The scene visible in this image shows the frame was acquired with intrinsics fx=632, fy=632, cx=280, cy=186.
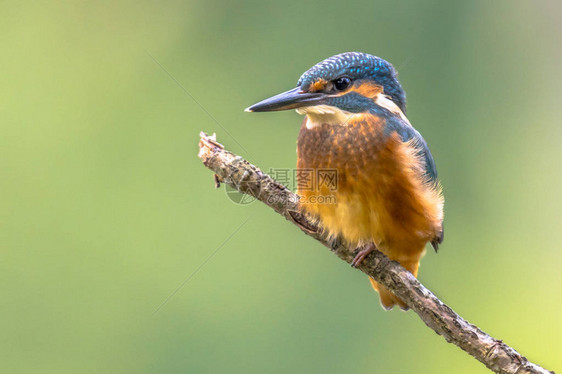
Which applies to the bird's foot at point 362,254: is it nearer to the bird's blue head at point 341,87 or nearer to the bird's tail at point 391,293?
the bird's tail at point 391,293

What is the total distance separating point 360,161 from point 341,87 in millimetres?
309

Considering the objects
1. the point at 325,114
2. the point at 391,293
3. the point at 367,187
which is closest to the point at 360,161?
the point at 367,187

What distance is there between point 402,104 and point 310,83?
46 cm

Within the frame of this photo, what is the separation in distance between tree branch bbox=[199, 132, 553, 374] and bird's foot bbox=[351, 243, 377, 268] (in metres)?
0.02

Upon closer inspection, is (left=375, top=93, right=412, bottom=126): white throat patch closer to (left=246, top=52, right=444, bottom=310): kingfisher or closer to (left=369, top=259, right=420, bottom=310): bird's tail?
(left=246, top=52, right=444, bottom=310): kingfisher

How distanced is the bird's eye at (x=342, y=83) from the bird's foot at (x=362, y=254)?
595 mm

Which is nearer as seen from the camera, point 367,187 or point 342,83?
point 367,187

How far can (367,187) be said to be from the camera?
7.40 ft

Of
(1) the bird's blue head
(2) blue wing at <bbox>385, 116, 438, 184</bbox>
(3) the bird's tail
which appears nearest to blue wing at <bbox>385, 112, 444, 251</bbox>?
(2) blue wing at <bbox>385, 116, 438, 184</bbox>

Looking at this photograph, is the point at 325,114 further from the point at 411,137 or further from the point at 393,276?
the point at 393,276

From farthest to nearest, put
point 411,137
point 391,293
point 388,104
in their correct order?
1. point 391,293
2. point 388,104
3. point 411,137

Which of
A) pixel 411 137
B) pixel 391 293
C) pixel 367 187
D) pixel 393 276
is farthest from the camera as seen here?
pixel 391 293

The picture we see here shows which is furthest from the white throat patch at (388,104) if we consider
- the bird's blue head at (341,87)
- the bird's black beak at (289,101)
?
the bird's black beak at (289,101)

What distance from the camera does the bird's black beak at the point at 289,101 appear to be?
2295 millimetres
